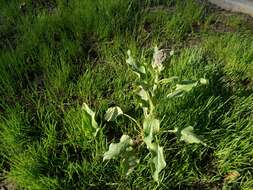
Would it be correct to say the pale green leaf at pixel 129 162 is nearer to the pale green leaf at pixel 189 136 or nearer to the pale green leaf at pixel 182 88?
the pale green leaf at pixel 189 136

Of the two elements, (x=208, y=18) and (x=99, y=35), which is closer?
(x=99, y=35)

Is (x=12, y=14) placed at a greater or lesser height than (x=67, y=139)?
greater

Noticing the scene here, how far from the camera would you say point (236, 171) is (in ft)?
6.44

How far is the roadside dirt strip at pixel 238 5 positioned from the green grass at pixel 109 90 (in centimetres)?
19

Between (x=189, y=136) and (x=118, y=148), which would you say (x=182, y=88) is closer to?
(x=189, y=136)

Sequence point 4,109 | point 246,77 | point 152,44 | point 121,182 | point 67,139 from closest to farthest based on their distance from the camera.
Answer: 1. point 121,182
2. point 67,139
3. point 4,109
4. point 246,77
5. point 152,44

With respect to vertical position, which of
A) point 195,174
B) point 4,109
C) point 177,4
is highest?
point 177,4

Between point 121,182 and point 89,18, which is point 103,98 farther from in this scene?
point 89,18

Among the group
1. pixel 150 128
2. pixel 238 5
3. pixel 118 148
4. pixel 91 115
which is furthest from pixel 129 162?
pixel 238 5

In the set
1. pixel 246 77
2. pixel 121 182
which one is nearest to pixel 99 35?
pixel 246 77

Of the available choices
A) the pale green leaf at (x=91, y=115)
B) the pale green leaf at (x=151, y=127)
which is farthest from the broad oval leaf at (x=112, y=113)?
the pale green leaf at (x=151, y=127)

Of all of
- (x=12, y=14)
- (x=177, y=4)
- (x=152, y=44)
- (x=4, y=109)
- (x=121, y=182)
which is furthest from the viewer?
(x=177, y=4)

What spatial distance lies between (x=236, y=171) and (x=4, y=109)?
141 centimetres

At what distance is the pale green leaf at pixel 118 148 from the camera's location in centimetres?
180
